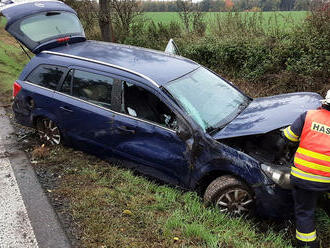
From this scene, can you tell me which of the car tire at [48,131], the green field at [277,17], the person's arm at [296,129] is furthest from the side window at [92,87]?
the green field at [277,17]

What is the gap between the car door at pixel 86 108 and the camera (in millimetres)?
4633

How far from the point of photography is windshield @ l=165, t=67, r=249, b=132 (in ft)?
13.6

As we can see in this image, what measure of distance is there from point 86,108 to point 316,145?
3057mm

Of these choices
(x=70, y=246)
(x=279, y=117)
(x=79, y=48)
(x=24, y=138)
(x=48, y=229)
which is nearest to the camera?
(x=70, y=246)

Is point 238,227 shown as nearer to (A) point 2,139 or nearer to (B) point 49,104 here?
(B) point 49,104

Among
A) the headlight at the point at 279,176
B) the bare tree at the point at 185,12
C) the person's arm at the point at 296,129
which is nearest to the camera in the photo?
the person's arm at the point at 296,129

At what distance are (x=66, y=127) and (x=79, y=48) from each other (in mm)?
1365

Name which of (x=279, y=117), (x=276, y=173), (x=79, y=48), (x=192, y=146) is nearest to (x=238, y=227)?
(x=276, y=173)

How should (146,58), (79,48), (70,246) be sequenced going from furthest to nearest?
1. (79,48)
2. (146,58)
3. (70,246)

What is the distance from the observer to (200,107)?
4.24 m

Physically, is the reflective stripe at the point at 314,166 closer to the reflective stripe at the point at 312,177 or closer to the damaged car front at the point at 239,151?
the reflective stripe at the point at 312,177

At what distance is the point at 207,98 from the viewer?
4445mm

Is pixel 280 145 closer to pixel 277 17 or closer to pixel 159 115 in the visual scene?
pixel 159 115

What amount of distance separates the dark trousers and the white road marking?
274 cm
